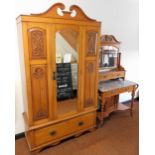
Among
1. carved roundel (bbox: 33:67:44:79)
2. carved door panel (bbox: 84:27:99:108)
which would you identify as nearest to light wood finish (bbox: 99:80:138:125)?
carved door panel (bbox: 84:27:99:108)

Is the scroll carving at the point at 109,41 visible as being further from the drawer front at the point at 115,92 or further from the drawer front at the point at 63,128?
the drawer front at the point at 63,128

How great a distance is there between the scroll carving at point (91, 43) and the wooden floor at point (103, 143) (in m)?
1.32

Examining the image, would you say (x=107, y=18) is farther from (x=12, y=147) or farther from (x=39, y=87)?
(x=12, y=147)

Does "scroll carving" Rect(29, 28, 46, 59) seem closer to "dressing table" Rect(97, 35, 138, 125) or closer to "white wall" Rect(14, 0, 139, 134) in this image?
"white wall" Rect(14, 0, 139, 134)

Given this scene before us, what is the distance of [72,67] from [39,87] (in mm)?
553

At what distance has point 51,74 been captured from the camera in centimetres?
194

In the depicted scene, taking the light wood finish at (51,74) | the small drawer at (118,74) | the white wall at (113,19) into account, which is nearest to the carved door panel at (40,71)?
the light wood finish at (51,74)

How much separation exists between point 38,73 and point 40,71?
0.03 m

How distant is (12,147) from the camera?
54 cm

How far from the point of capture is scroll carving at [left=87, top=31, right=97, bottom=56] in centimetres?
215

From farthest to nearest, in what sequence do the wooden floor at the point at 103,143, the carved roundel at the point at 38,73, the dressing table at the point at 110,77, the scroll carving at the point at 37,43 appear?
the dressing table at the point at 110,77 < the wooden floor at the point at 103,143 < the carved roundel at the point at 38,73 < the scroll carving at the point at 37,43

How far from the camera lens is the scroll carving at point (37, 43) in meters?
1.73

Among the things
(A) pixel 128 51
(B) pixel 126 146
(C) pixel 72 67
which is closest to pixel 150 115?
(C) pixel 72 67

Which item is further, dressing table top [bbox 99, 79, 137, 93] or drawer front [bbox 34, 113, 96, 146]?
dressing table top [bbox 99, 79, 137, 93]
